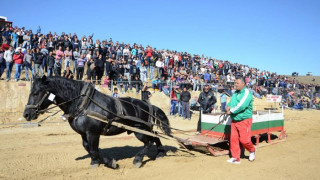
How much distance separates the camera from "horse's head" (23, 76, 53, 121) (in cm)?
530

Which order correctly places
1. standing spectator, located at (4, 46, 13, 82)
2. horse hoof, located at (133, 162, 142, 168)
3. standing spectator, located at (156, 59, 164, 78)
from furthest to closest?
standing spectator, located at (156, 59, 164, 78), standing spectator, located at (4, 46, 13, 82), horse hoof, located at (133, 162, 142, 168)

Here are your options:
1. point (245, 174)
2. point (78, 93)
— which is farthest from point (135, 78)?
point (245, 174)

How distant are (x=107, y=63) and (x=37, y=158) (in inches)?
451

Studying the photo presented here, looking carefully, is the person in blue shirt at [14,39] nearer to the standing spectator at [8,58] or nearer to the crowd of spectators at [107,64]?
the crowd of spectators at [107,64]

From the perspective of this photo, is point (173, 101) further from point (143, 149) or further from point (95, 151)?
point (95, 151)

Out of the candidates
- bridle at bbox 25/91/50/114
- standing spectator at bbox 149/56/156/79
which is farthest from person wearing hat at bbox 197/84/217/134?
standing spectator at bbox 149/56/156/79

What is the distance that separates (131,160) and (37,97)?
2806 millimetres

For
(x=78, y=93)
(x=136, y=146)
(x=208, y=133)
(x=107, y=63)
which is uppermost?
(x=107, y=63)

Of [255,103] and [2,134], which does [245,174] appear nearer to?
[2,134]

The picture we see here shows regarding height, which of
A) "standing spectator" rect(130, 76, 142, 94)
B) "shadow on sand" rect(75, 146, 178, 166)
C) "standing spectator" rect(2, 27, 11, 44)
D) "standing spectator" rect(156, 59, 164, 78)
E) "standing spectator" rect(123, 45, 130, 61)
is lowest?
"shadow on sand" rect(75, 146, 178, 166)

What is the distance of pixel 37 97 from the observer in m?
5.38

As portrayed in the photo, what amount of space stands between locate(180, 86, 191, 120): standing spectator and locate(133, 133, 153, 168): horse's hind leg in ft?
30.2

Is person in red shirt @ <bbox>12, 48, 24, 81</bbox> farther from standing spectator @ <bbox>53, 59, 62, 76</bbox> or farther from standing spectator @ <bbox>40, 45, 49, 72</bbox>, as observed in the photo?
standing spectator @ <bbox>53, 59, 62, 76</bbox>

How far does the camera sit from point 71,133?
34.2 feet
